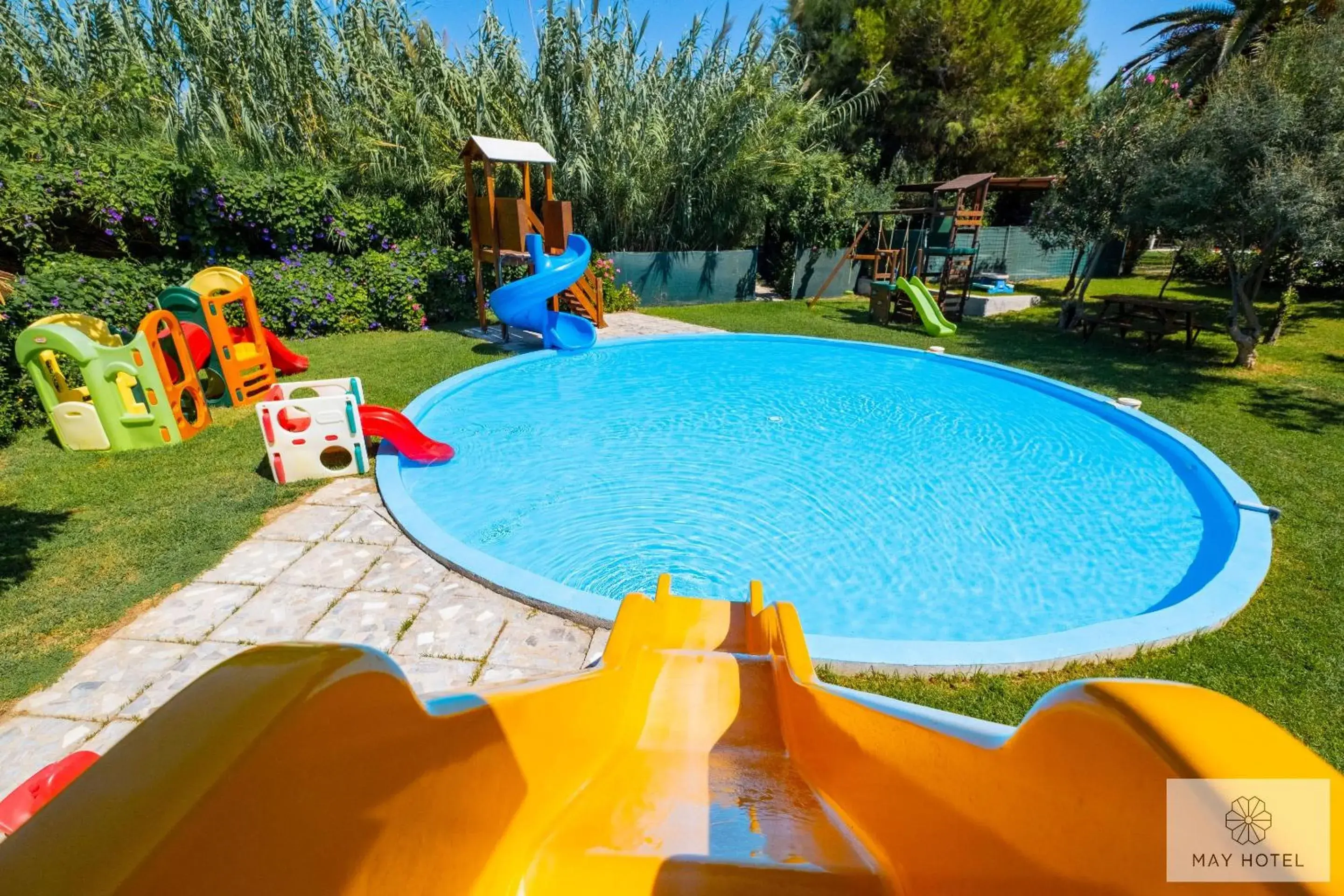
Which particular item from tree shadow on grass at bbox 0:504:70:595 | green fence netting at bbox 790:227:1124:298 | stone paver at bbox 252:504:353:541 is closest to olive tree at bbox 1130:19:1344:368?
green fence netting at bbox 790:227:1124:298

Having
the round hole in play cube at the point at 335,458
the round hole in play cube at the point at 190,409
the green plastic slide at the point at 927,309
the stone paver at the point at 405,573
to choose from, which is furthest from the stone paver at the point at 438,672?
the green plastic slide at the point at 927,309

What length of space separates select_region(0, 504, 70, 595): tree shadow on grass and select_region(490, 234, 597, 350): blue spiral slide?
6317mm

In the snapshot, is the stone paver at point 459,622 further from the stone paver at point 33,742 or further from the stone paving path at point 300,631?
the stone paver at point 33,742

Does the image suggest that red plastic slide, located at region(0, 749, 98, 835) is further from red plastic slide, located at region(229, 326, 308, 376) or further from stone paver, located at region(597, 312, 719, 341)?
stone paver, located at region(597, 312, 719, 341)

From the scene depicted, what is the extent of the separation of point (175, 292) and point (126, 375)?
1658mm

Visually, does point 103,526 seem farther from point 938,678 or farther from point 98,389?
point 938,678

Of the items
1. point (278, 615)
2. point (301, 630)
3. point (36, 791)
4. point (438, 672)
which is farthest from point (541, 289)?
point (36, 791)

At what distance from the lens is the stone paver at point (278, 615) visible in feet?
11.4

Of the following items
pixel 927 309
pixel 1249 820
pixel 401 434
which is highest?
pixel 1249 820

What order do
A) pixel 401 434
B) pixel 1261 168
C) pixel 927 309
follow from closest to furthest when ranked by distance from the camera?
pixel 401 434 → pixel 1261 168 → pixel 927 309

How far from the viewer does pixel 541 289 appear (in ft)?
32.7

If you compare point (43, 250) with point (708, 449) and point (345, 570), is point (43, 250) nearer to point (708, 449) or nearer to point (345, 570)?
point (345, 570)

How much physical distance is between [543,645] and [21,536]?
3.94 metres

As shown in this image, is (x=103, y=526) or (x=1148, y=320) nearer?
(x=103, y=526)
